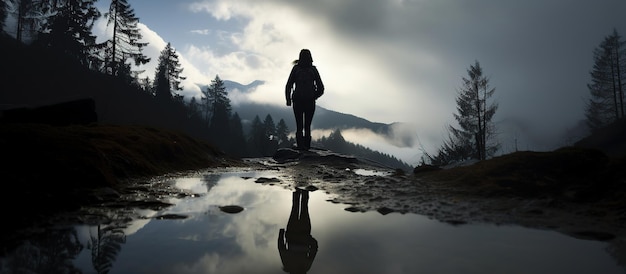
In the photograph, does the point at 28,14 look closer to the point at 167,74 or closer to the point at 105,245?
the point at 167,74

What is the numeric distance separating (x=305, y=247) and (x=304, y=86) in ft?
26.8

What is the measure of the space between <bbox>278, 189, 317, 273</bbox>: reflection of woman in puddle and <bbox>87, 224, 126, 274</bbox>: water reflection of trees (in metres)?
0.71

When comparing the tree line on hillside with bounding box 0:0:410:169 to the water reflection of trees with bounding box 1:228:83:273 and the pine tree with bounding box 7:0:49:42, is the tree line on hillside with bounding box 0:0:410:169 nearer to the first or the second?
the pine tree with bounding box 7:0:49:42

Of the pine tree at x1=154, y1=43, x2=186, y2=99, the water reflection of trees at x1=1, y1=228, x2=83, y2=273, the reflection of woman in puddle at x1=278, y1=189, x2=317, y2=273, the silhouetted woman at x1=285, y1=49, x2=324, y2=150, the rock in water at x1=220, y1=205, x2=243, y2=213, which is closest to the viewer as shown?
the water reflection of trees at x1=1, y1=228, x2=83, y2=273

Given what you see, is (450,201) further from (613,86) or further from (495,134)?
(613,86)

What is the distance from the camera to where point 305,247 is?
1.55m

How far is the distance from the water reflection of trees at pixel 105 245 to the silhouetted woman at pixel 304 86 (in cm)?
795

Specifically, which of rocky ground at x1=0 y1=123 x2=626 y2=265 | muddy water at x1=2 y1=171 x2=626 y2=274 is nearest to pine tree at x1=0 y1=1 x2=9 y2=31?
rocky ground at x1=0 y1=123 x2=626 y2=265

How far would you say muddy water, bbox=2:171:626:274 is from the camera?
1.27 metres

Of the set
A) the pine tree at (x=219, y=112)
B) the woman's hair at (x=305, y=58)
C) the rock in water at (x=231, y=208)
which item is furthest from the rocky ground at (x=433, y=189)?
the pine tree at (x=219, y=112)

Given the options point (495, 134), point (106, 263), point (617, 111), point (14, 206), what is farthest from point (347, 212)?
point (617, 111)

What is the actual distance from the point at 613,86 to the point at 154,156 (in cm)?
4461

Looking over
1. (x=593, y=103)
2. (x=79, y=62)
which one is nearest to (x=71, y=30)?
(x=79, y=62)

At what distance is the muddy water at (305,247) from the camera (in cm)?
127
